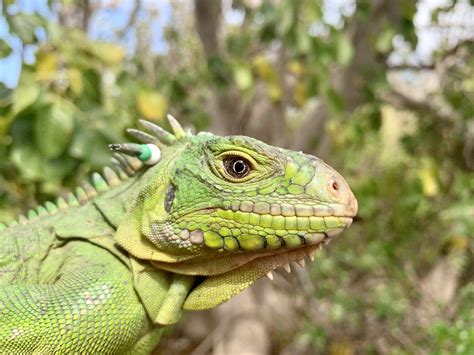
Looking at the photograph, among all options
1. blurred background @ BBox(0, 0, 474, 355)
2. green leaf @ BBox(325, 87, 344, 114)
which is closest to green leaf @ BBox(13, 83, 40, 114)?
blurred background @ BBox(0, 0, 474, 355)

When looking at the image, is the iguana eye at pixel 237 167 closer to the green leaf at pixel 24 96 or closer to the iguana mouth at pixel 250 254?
the iguana mouth at pixel 250 254

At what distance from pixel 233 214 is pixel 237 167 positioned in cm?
14

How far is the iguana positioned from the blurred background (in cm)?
90

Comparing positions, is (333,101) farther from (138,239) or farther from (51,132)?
(138,239)

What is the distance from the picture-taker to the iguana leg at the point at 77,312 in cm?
143

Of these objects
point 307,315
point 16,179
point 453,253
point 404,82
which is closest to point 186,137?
point 16,179

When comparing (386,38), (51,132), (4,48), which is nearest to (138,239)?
(51,132)

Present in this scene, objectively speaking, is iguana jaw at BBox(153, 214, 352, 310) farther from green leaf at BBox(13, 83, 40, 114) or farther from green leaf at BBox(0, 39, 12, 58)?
green leaf at BBox(0, 39, 12, 58)

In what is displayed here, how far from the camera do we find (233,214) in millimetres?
1534

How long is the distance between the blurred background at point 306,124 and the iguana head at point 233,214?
1032 mm

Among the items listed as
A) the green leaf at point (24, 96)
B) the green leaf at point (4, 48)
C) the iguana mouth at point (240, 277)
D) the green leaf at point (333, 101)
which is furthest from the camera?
the green leaf at point (333, 101)

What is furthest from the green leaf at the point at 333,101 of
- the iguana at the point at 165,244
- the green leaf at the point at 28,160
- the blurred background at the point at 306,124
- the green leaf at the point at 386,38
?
the iguana at the point at 165,244

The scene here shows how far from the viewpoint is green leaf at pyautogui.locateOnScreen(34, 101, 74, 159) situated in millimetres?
2494

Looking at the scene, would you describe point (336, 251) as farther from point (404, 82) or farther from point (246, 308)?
point (404, 82)
